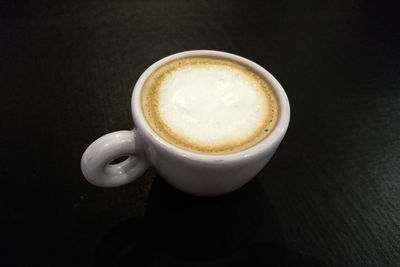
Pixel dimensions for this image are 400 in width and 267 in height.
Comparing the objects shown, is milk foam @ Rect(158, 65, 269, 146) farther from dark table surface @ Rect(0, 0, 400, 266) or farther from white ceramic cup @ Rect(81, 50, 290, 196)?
dark table surface @ Rect(0, 0, 400, 266)

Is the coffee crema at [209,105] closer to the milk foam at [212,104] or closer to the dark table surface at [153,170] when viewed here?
the milk foam at [212,104]

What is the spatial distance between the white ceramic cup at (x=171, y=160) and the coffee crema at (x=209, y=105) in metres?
0.03

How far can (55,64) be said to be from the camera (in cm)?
92

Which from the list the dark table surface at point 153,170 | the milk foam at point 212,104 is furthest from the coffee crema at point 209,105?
the dark table surface at point 153,170

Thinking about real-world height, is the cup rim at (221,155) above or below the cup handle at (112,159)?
above

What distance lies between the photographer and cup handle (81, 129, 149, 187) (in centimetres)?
52

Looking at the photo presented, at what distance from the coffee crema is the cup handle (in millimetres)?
53

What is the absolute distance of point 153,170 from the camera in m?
0.68

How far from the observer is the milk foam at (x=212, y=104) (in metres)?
0.55

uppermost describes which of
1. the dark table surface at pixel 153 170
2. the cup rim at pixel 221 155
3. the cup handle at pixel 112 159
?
the cup rim at pixel 221 155

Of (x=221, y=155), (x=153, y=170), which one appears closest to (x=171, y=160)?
(x=221, y=155)

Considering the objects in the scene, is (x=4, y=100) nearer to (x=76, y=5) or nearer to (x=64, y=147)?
(x=64, y=147)

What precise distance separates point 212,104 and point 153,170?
0.20 meters

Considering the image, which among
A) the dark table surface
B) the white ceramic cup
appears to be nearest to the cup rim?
the white ceramic cup
